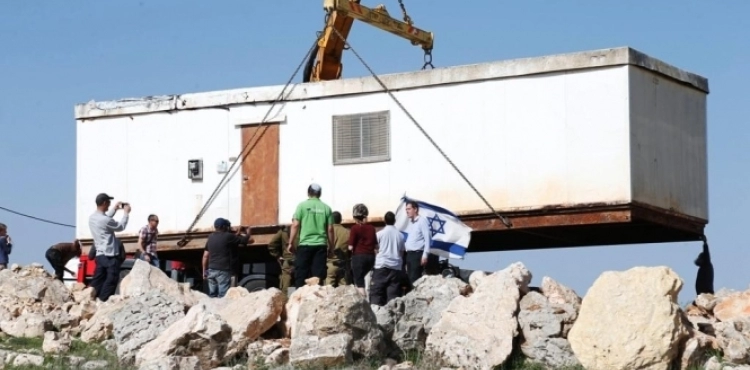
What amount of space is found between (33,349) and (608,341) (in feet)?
19.6

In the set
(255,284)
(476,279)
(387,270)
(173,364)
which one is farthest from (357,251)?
(173,364)

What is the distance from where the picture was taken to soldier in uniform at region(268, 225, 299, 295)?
19.3m

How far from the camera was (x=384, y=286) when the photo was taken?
1784 cm

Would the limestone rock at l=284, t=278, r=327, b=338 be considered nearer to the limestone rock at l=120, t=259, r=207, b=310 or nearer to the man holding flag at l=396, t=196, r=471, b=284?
the limestone rock at l=120, t=259, r=207, b=310

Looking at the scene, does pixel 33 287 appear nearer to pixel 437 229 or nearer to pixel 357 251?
pixel 357 251

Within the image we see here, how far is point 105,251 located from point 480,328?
6064mm

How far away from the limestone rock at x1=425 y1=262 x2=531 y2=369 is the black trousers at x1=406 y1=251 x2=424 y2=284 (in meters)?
3.11

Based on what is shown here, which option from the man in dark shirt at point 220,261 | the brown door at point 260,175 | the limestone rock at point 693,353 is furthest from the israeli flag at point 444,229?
the limestone rock at point 693,353

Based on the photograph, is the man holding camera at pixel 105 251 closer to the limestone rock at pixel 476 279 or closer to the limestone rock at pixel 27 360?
the limestone rock at pixel 27 360

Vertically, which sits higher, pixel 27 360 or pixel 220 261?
pixel 220 261

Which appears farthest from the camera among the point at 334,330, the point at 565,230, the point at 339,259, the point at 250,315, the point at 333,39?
the point at 333,39

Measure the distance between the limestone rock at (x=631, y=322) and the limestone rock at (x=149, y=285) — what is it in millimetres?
4956

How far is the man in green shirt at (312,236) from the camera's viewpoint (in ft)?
60.0

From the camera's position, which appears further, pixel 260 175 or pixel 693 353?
pixel 260 175
